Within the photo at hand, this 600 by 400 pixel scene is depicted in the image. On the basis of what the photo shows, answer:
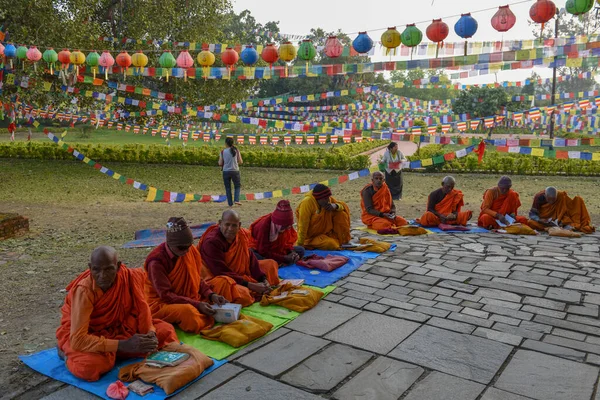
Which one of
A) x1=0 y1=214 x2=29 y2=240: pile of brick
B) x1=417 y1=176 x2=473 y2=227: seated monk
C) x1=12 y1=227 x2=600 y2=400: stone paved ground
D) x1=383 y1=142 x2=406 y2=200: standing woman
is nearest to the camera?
x1=12 y1=227 x2=600 y2=400: stone paved ground

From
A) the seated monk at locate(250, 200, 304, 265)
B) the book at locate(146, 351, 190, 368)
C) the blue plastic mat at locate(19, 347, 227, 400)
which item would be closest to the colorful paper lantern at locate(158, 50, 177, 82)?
the seated monk at locate(250, 200, 304, 265)

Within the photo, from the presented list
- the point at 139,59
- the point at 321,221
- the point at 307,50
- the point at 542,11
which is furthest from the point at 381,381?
the point at 139,59

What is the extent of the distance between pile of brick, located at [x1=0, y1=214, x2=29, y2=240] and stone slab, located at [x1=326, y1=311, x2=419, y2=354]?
21.9ft

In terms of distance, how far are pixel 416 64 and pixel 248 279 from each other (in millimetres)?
4698

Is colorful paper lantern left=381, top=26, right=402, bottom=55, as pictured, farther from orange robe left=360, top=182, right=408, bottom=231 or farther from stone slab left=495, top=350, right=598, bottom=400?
stone slab left=495, top=350, right=598, bottom=400

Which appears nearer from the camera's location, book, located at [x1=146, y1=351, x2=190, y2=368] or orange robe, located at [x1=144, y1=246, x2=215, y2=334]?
book, located at [x1=146, y1=351, x2=190, y2=368]

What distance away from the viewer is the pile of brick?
8.68m

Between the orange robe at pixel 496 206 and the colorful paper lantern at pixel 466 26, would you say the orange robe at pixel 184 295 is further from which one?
the orange robe at pixel 496 206

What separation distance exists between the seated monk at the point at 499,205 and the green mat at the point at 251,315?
4.65 metres

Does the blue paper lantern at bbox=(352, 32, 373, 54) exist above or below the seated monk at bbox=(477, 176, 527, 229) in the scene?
above

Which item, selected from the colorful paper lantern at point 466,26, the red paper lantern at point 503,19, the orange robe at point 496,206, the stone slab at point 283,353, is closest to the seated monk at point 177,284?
the stone slab at point 283,353

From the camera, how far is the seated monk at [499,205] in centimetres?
930

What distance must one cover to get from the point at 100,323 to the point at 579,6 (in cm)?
672

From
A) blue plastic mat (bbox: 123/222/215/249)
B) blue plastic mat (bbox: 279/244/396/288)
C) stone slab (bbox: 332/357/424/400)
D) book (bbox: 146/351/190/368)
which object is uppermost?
blue plastic mat (bbox: 123/222/215/249)
